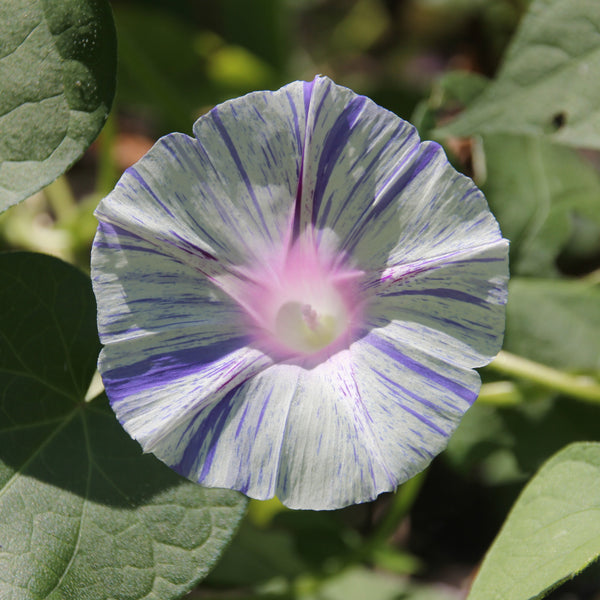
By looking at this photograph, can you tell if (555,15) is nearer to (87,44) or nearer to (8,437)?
(87,44)

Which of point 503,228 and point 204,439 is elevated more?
point 204,439

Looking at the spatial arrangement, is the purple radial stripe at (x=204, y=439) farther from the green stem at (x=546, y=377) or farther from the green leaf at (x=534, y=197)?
the green leaf at (x=534, y=197)

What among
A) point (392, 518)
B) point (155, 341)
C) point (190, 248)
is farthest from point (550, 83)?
point (392, 518)

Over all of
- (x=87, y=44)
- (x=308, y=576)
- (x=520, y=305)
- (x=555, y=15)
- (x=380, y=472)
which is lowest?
(x=308, y=576)

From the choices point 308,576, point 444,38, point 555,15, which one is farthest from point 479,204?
point 444,38

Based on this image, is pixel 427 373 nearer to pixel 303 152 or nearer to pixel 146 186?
pixel 303 152
